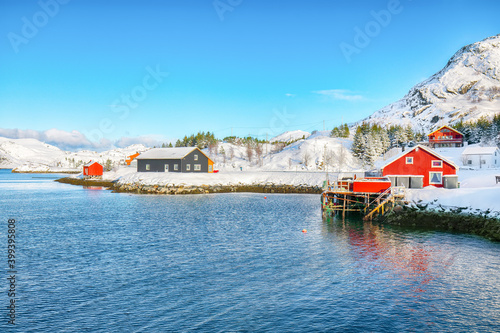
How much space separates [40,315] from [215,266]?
9944 mm

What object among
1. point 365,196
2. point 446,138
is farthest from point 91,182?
point 446,138

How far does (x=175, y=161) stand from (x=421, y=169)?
191ft

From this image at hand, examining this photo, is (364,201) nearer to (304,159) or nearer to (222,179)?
(222,179)

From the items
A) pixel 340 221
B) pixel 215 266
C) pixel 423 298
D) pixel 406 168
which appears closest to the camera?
pixel 423 298

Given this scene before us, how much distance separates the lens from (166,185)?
76312 millimetres

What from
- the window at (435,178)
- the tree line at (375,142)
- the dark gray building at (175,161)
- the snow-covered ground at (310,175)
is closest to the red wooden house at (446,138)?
the tree line at (375,142)

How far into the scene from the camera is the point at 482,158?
89.8 meters

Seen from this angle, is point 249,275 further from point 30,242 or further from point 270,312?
point 30,242

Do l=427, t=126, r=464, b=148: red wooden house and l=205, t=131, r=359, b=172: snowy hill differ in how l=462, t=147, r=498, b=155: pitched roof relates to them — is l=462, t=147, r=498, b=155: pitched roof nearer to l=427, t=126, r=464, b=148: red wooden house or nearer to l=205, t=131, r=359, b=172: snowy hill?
l=205, t=131, r=359, b=172: snowy hill

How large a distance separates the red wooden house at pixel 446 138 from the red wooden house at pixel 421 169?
91346mm

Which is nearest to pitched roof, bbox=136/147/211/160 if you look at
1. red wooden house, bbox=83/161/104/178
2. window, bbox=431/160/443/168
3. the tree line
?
red wooden house, bbox=83/161/104/178

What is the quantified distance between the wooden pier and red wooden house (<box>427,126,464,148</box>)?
3886 inches

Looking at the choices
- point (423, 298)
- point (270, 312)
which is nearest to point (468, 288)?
point (423, 298)

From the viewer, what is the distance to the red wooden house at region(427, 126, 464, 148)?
128500 millimetres
